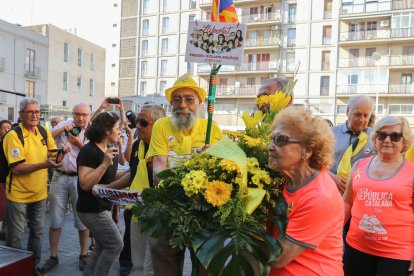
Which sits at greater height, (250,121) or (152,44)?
(152,44)

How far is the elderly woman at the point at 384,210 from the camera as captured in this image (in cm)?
293

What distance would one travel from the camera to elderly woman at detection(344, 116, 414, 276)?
293cm

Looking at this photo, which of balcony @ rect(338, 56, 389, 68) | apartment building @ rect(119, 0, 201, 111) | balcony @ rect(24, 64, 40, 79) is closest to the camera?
balcony @ rect(24, 64, 40, 79)

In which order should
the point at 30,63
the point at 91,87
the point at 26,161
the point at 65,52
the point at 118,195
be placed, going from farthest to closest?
the point at 91,87 → the point at 65,52 → the point at 30,63 → the point at 26,161 → the point at 118,195

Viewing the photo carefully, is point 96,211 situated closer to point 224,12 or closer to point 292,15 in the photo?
point 224,12

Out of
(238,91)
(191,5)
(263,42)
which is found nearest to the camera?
(263,42)

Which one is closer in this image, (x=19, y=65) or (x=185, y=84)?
(x=185, y=84)

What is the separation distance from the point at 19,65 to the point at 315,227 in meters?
33.0

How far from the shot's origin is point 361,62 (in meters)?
34.8

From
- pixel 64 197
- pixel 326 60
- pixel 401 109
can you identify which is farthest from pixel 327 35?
pixel 64 197

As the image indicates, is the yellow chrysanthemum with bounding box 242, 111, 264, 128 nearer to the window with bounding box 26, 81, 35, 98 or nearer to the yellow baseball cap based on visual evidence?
the yellow baseball cap

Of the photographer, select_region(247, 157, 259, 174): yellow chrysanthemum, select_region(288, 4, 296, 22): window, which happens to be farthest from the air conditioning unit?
select_region(247, 157, 259, 174): yellow chrysanthemum

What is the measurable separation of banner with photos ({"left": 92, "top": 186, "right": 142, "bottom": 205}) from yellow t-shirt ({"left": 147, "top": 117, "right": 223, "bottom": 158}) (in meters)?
0.32

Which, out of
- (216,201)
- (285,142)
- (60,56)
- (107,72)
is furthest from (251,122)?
(107,72)
